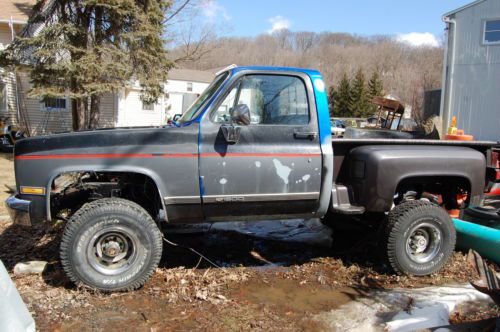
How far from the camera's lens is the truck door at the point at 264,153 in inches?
160

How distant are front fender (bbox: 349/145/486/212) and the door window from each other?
760 millimetres

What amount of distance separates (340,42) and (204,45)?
75090 millimetres

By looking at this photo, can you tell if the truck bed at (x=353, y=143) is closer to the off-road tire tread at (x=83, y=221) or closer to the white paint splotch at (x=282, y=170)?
the white paint splotch at (x=282, y=170)

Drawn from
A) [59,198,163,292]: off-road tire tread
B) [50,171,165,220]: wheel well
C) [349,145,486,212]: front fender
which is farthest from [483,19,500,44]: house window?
[59,198,163,292]: off-road tire tread

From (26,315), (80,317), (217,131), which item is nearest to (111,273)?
(80,317)

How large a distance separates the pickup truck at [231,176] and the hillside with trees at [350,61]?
127ft

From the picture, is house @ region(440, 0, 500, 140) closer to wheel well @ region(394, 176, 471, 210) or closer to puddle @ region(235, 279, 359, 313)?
wheel well @ region(394, 176, 471, 210)

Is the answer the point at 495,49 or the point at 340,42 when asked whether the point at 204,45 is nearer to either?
the point at 495,49

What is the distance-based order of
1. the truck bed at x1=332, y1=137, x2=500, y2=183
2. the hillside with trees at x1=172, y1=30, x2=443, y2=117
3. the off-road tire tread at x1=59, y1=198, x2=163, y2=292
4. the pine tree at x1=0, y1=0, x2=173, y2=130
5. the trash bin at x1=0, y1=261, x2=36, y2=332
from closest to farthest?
1. the trash bin at x1=0, y1=261, x2=36, y2=332
2. the off-road tire tread at x1=59, y1=198, x2=163, y2=292
3. the truck bed at x1=332, y1=137, x2=500, y2=183
4. the pine tree at x1=0, y1=0, x2=173, y2=130
5. the hillside with trees at x1=172, y1=30, x2=443, y2=117

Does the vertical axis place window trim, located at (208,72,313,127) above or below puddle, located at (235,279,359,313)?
above

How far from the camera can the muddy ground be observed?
3.59 metres

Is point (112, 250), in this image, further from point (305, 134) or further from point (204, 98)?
point (305, 134)

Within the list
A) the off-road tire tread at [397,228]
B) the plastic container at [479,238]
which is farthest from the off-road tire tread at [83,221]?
the plastic container at [479,238]

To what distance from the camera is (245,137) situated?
4.12 m
